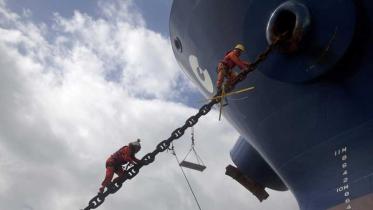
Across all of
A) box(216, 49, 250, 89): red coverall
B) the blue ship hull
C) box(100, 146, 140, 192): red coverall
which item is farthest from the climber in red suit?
the blue ship hull

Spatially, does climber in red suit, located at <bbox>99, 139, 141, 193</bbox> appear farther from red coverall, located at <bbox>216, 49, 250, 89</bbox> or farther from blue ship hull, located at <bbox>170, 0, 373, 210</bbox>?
blue ship hull, located at <bbox>170, 0, 373, 210</bbox>

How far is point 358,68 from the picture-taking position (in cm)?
571

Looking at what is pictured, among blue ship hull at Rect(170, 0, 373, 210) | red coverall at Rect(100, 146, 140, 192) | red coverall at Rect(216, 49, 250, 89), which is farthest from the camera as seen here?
red coverall at Rect(100, 146, 140, 192)

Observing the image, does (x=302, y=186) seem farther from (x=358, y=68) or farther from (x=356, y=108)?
(x=358, y=68)

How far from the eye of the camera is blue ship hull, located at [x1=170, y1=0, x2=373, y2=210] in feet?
18.6

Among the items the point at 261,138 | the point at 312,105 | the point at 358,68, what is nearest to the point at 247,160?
the point at 261,138

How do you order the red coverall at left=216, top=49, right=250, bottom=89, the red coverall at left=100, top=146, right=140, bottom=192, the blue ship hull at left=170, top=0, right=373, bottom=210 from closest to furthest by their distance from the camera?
the blue ship hull at left=170, top=0, right=373, bottom=210, the red coverall at left=216, top=49, right=250, bottom=89, the red coverall at left=100, top=146, right=140, bottom=192

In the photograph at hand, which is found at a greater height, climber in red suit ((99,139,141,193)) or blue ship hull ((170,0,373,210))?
climber in red suit ((99,139,141,193))

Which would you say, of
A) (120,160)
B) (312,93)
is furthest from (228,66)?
(120,160)

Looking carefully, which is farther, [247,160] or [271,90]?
[247,160]

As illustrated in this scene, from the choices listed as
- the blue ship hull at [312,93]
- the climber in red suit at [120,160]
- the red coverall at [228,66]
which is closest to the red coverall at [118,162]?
the climber in red suit at [120,160]

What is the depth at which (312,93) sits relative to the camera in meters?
6.23

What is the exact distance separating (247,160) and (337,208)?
4277mm

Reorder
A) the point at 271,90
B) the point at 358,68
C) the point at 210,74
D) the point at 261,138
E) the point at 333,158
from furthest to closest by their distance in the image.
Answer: the point at 210,74, the point at 261,138, the point at 271,90, the point at 333,158, the point at 358,68
